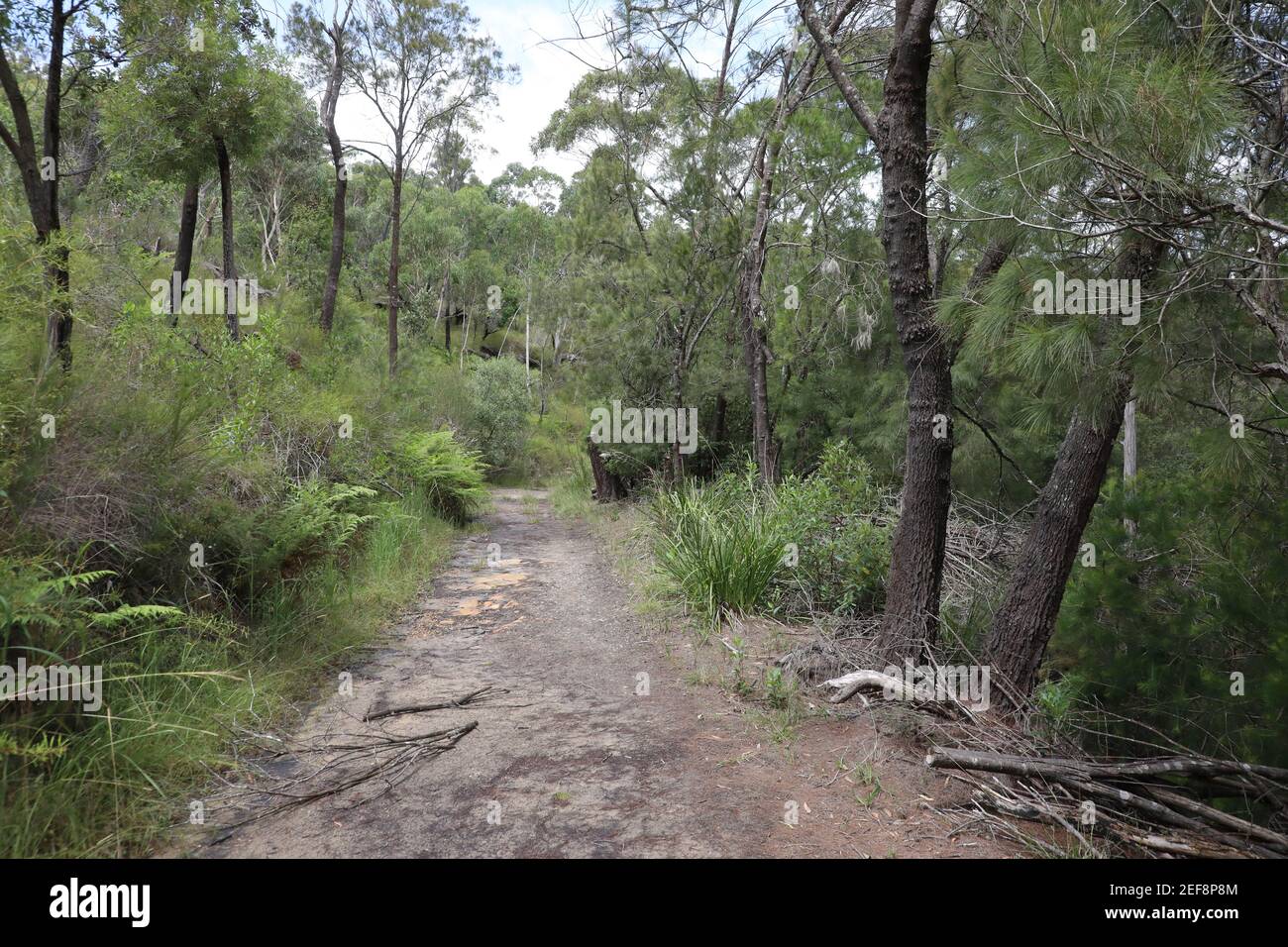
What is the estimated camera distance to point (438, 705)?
4.64 meters

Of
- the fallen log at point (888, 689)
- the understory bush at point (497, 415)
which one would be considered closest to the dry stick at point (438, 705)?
the fallen log at point (888, 689)

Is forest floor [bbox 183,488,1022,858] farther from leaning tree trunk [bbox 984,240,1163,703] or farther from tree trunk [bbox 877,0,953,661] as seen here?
leaning tree trunk [bbox 984,240,1163,703]

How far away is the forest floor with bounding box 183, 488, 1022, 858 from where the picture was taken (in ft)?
9.80

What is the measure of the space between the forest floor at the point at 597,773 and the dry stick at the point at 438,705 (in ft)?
0.16

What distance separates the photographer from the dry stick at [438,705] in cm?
439

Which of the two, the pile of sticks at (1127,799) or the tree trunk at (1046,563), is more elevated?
the tree trunk at (1046,563)

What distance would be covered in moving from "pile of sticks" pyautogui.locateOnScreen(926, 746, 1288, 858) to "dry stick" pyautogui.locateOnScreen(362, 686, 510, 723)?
107 inches

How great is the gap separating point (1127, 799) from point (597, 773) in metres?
2.31

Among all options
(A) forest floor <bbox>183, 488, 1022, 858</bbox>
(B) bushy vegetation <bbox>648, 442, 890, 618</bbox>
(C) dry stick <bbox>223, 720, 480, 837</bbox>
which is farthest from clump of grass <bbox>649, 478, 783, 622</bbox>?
(C) dry stick <bbox>223, 720, 480, 837</bbox>

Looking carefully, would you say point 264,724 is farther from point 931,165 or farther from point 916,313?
point 931,165

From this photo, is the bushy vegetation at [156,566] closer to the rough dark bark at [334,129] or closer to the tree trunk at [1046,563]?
the tree trunk at [1046,563]

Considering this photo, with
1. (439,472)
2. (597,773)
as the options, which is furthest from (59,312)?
(439,472)

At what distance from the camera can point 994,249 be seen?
466cm

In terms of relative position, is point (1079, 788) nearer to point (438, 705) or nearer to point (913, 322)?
point (913, 322)
